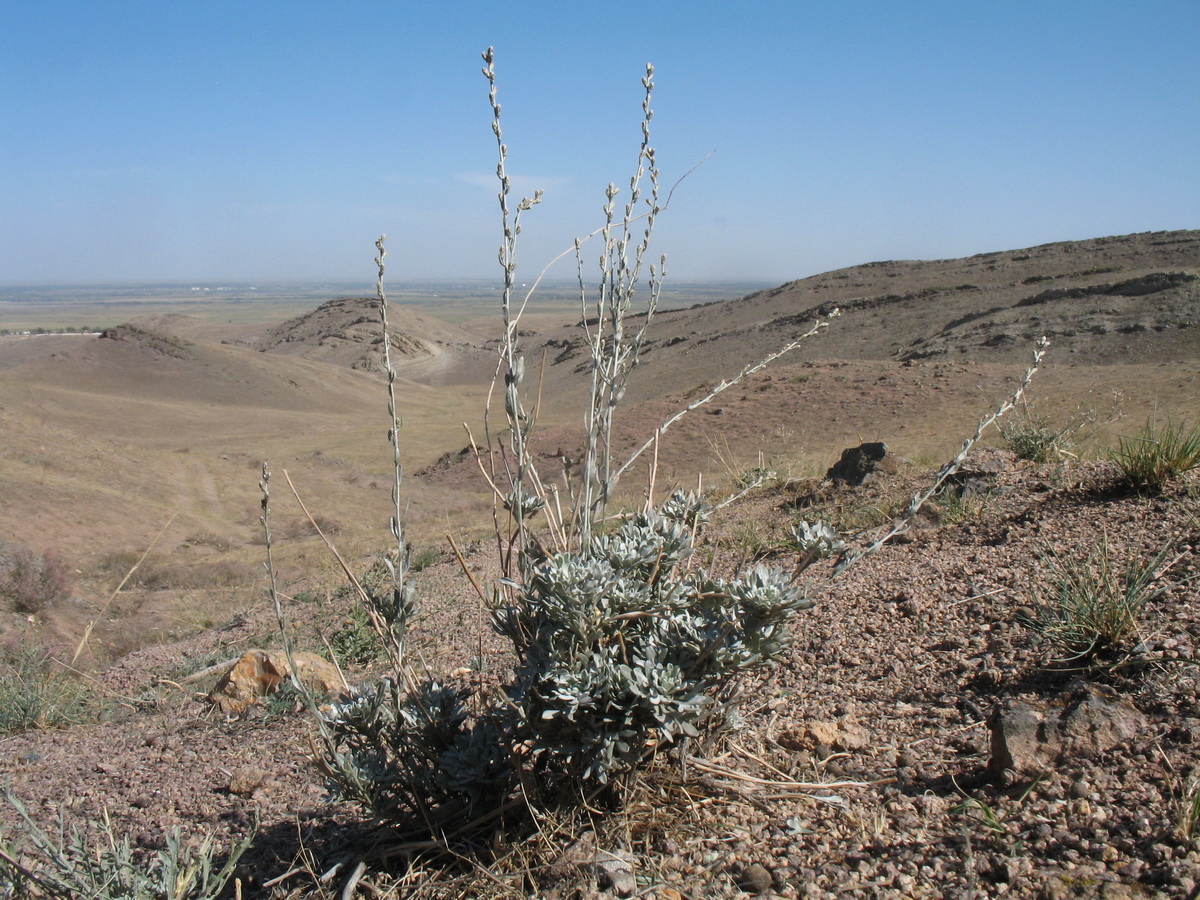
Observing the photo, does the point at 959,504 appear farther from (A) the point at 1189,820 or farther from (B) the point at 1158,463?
(A) the point at 1189,820

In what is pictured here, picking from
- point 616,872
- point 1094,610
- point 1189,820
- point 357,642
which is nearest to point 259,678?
point 357,642

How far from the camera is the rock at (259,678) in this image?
362 centimetres

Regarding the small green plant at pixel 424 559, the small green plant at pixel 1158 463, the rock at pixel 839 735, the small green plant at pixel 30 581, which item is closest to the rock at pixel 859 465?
the small green plant at pixel 1158 463

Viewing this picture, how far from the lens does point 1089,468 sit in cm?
433

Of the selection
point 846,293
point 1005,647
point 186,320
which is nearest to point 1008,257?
point 846,293

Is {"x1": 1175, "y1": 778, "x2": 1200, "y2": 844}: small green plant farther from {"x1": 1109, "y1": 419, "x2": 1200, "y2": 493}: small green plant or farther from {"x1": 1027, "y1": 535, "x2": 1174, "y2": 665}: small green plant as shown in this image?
{"x1": 1109, "y1": 419, "x2": 1200, "y2": 493}: small green plant

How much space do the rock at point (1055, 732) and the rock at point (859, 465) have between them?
391 cm

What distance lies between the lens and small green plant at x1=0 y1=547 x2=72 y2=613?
766 centimetres

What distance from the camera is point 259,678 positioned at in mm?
3730

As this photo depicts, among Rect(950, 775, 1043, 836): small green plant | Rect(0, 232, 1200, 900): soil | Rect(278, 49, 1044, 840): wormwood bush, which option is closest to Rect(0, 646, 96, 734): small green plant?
Rect(0, 232, 1200, 900): soil

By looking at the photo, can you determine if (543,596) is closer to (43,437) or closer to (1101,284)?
(43,437)

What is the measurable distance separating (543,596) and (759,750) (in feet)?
2.74

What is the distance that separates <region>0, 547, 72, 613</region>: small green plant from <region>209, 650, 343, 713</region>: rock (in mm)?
5459

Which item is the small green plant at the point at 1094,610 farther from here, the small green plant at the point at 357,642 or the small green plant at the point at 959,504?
the small green plant at the point at 357,642
